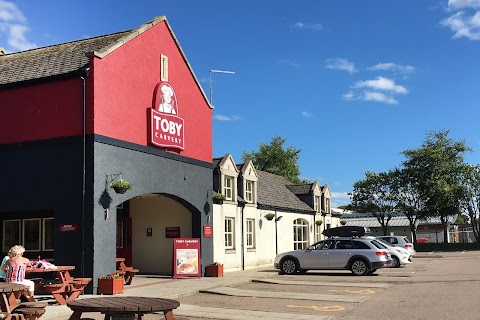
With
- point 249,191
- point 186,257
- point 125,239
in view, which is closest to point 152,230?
point 125,239

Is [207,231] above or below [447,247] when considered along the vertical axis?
above

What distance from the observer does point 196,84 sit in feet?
71.8

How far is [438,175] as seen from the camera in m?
56.6

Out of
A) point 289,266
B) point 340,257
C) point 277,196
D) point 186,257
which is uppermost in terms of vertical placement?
point 277,196

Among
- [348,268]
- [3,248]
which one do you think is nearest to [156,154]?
[3,248]

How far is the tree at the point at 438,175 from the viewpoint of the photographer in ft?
183

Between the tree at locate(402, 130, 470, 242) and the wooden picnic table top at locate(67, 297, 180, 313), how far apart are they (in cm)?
5148

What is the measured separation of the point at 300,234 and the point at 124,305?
A: 27.5 meters

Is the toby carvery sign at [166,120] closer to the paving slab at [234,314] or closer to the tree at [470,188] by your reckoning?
the paving slab at [234,314]

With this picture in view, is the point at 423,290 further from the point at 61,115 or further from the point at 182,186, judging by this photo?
the point at 61,115

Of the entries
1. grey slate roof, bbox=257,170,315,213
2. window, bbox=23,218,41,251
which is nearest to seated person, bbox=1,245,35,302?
window, bbox=23,218,41,251

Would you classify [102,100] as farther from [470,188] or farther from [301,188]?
[470,188]

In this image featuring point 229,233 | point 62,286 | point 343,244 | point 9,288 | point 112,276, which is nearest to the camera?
point 9,288

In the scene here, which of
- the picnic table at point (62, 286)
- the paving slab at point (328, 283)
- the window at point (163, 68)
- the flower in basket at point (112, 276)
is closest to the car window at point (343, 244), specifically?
the paving slab at point (328, 283)
